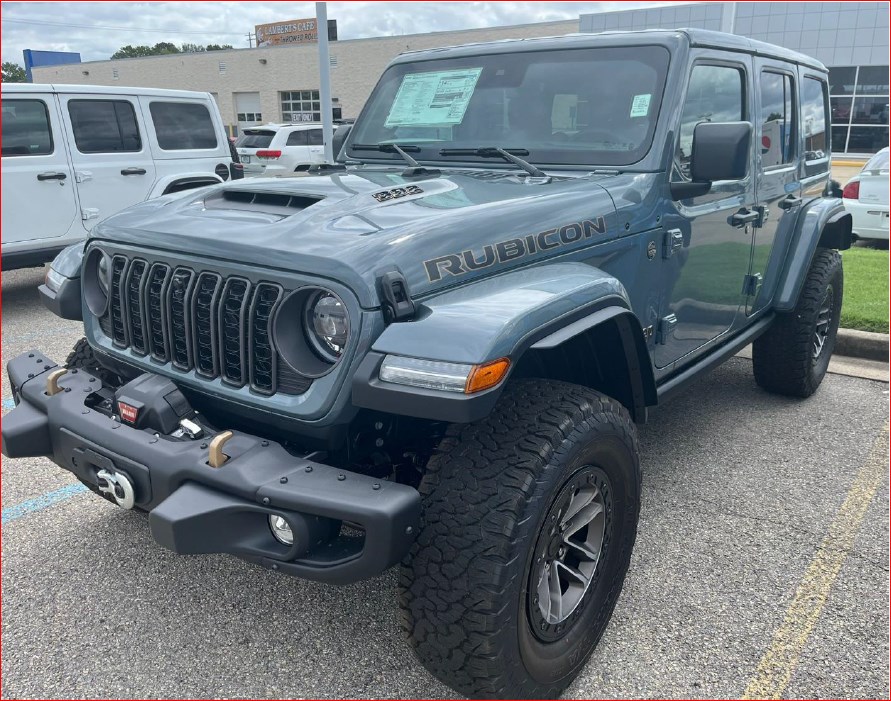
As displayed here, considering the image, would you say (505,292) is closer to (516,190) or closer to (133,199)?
(516,190)

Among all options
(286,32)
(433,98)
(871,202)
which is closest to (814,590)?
(433,98)

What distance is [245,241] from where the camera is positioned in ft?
7.40

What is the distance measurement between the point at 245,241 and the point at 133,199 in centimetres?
641

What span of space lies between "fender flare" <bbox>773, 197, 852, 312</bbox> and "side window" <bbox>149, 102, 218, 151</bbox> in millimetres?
6636

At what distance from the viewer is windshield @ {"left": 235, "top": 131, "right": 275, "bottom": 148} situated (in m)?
16.8

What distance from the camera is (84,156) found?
752 centimetres

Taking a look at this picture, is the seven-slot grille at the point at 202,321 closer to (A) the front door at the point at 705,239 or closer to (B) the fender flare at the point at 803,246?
(A) the front door at the point at 705,239

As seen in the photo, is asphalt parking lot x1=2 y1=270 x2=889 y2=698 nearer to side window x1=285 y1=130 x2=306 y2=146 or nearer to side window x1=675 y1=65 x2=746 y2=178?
side window x1=675 y1=65 x2=746 y2=178

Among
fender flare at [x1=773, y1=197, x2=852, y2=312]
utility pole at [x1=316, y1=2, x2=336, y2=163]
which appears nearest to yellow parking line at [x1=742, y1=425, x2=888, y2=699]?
fender flare at [x1=773, y1=197, x2=852, y2=312]

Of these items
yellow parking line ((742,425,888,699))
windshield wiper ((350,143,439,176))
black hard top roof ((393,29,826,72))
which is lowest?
yellow parking line ((742,425,888,699))

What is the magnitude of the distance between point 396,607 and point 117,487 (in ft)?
3.03

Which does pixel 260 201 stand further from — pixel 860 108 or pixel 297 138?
pixel 860 108

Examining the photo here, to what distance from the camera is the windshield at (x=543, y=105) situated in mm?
A: 3131

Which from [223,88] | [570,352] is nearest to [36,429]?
[570,352]
